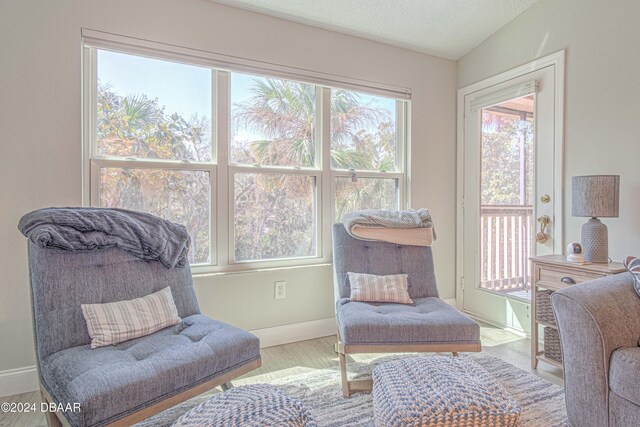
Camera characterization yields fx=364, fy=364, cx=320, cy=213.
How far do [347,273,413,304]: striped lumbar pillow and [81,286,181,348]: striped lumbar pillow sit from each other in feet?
3.44

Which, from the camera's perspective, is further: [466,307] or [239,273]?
[466,307]

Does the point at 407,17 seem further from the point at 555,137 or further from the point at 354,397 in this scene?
the point at 354,397

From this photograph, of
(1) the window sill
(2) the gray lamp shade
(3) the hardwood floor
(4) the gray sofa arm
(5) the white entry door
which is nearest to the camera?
(4) the gray sofa arm

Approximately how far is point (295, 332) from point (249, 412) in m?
1.61

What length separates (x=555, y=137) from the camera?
100 inches

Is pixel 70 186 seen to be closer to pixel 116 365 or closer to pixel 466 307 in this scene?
pixel 116 365

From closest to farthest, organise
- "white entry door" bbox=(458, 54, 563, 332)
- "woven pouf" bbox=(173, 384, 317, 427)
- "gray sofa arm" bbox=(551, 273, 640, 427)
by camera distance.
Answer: "woven pouf" bbox=(173, 384, 317, 427)
"gray sofa arm" bbox=(551, 273, 640, 427)
"white entry door" bbox=(458, 54, 563, 332)

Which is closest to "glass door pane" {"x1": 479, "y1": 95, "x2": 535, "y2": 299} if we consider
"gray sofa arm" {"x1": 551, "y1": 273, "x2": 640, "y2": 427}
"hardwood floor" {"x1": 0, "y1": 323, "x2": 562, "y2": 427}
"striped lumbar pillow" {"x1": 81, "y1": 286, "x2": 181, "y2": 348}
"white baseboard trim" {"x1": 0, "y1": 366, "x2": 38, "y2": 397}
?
"hardwood floor" {"x1": 0, "y1": 323, "x2": 562, "y2": 427}

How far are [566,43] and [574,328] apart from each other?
200cm

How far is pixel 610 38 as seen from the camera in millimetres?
2258

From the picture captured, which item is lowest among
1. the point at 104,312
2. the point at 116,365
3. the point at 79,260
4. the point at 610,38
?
the point at 116,365

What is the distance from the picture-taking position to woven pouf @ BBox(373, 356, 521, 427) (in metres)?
1.14

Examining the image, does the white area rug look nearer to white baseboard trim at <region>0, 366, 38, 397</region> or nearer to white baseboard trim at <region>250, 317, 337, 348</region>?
white baseboard trim at <region>250, 317, 337, 348</region>

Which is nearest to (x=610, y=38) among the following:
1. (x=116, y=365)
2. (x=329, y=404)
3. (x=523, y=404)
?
(x=523, y=404)
